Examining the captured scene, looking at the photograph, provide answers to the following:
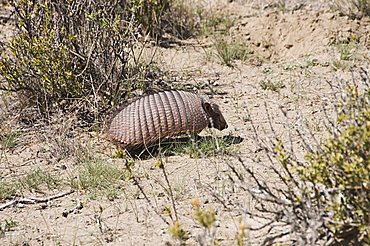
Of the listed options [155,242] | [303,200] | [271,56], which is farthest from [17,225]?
[271,56]

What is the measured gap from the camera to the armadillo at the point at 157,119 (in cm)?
565

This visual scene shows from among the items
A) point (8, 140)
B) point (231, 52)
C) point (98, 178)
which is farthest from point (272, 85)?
point (8, 140)

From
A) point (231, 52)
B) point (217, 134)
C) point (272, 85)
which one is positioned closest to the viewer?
point (217, 134)

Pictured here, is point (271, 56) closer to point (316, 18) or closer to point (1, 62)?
point (316, 18)

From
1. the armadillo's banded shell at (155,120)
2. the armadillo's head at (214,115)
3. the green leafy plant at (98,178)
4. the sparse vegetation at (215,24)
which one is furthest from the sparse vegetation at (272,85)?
the green leafy plant at (98,178)

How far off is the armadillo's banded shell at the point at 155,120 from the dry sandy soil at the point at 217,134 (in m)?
0.24

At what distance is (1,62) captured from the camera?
246 inches

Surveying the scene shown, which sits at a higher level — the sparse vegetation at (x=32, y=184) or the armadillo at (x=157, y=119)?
the armadillo at (x=157, y=119)

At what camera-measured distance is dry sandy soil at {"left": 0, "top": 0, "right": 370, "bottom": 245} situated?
4.17 metres

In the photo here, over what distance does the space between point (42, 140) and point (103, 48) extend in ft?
3.90

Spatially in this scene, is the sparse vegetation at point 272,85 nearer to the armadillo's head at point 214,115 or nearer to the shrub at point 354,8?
the armadillo's head at point 214,115

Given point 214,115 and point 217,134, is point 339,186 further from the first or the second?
point 217,134

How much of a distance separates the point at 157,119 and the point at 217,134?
0.75m

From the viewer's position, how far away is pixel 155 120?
5664 millimetres
